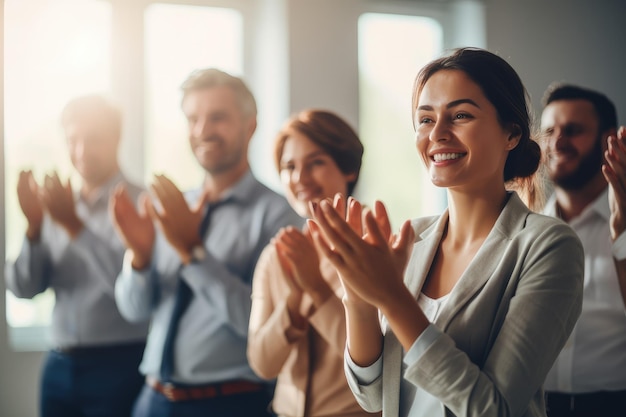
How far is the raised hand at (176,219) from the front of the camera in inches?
75.3

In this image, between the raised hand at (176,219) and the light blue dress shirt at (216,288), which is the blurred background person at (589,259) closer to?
the light blue dress shirt at (216,288)

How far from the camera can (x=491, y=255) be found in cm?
97

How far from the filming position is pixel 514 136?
105 cm

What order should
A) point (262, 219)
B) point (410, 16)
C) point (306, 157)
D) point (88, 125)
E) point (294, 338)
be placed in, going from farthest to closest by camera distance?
1. point (410, 16)
2. point (88, 125)
3. point (262, 219)
4. point (306, 157)
5. point (294, 338)

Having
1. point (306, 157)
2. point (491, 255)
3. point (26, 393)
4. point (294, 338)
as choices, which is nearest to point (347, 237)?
point (491, 255)

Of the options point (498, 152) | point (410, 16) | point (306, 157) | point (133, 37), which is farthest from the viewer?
point (410, 16)

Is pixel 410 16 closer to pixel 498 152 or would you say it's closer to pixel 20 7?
pixel 20 7

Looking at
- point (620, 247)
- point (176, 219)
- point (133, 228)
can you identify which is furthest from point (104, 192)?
point (620, 247)

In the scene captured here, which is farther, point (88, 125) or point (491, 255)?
point (88, 125)

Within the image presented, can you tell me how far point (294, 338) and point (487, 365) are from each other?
25.8 inches

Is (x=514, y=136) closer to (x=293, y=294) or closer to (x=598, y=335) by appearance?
(x=293, y=294)

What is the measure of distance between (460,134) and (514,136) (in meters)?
0.11

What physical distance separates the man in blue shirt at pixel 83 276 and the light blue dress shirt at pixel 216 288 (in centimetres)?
34

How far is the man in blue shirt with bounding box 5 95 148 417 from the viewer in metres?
2.39
